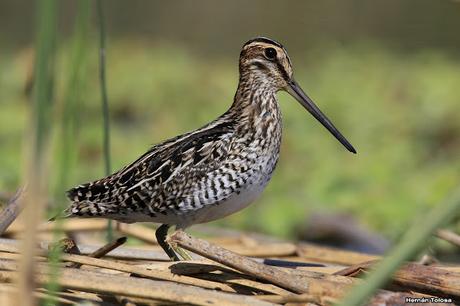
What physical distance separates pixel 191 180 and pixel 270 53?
74 centimetres

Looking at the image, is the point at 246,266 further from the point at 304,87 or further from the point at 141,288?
the point at 304,87

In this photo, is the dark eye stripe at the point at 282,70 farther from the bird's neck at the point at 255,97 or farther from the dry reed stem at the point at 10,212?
the dry reed stem at the point at 10,212

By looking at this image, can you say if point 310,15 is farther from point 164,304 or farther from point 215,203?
point 164,304

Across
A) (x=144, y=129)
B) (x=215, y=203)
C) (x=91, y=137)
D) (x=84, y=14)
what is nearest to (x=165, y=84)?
(x=144, y=129)

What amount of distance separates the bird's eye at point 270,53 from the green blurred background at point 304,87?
32.4 inches

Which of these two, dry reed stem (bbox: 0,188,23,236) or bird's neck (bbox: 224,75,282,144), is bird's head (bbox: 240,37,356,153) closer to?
bird's neck (bbox: 224,75,282,144)

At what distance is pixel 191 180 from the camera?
4340 mm

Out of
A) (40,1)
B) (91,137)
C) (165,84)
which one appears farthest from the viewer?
(165,84)

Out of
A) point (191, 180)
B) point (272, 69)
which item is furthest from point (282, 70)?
point (191, 180)

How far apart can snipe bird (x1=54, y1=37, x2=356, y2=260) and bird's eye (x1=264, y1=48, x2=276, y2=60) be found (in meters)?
0.27

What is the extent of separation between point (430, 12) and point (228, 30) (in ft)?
7.37

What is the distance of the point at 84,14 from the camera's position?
8.19ft

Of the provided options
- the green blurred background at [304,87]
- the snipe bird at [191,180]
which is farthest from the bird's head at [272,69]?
the green blurred background at [304,87]

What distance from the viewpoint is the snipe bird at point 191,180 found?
14.1ft
